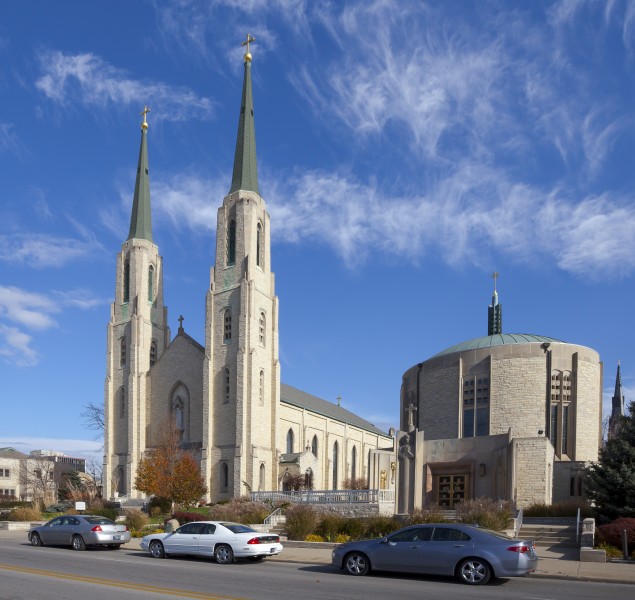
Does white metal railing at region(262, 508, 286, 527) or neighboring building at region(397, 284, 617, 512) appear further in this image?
neighboring building at region(397, 284, 617, 512)

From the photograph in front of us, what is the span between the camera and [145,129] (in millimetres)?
69562

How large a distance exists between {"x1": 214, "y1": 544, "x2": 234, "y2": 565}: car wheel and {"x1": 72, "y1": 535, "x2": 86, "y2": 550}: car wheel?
249 inches

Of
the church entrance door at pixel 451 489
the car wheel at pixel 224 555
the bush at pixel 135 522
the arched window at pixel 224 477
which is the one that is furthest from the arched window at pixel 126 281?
the car wheel at pixel 224 555

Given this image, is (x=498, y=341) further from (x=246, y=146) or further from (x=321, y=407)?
(x=321, y=407)

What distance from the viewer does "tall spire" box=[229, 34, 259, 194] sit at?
6072cm

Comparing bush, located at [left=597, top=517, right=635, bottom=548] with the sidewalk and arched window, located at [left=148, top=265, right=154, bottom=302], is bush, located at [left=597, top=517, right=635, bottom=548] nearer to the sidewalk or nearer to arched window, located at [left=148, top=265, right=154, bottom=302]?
the sidewalk

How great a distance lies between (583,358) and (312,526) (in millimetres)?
21632

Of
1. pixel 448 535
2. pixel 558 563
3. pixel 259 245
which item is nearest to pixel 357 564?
pixel 448 535

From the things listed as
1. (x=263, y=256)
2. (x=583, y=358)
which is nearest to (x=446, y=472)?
(x=583, y=358)

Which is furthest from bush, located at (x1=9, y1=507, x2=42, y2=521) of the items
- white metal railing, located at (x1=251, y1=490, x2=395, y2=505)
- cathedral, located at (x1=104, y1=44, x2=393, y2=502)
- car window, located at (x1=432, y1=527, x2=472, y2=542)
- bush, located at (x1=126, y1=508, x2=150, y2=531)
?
car window, located at (x1=432, y1=527, x2=472, y2=542)

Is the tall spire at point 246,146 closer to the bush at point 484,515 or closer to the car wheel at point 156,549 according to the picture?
the bush at point 484,515

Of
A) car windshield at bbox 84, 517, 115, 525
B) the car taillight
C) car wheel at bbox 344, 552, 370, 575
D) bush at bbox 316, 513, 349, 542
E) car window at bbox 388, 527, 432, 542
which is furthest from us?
bush at bbox 316, 513, 349, 542

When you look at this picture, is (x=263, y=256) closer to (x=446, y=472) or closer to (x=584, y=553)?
(x=446, y=472)

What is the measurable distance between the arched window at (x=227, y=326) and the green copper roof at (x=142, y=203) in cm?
1389
